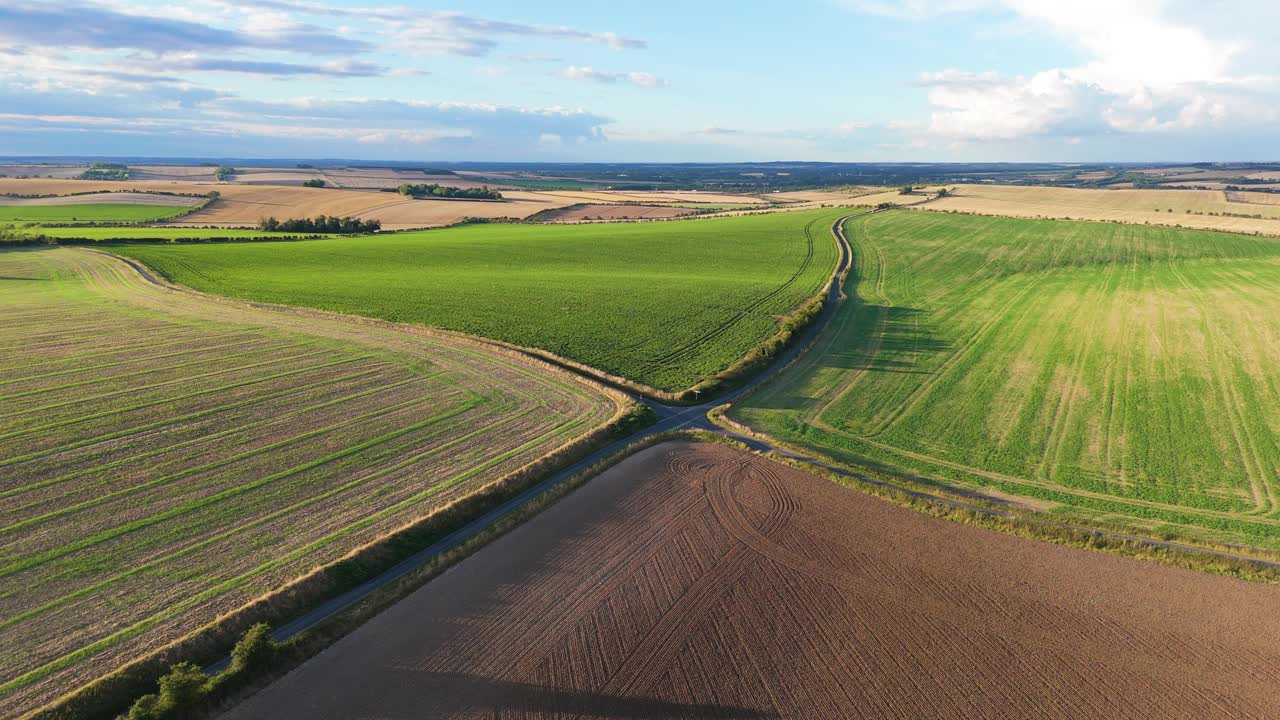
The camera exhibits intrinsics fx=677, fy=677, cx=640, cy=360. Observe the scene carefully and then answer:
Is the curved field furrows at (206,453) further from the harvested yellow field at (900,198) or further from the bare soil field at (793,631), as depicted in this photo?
the harvested yellow field at (900,198)

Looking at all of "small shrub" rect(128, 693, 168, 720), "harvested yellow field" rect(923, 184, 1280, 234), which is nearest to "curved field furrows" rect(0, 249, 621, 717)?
"small shrub" rect(128, 693, 168, 720)

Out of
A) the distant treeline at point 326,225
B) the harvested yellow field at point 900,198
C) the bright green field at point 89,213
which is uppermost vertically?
the harvested yellow field at point 900,198

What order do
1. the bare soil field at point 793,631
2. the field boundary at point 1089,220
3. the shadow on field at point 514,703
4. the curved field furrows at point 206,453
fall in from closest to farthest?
1. the shadow on field at point 514,703
2. the bare soil field at point 793,631
3. the curved field furrows at point 206,453
4. the field boundary at point 1089,220

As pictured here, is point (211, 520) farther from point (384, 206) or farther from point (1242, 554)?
point (384, 206)

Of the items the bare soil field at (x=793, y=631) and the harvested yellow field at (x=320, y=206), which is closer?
the bare soil field at (x=793, y=631)

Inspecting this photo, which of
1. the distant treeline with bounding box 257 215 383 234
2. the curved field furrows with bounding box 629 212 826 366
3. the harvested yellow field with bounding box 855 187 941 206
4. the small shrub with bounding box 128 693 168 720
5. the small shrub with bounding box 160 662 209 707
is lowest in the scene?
the small shrub with bounding box 128 693 168 720

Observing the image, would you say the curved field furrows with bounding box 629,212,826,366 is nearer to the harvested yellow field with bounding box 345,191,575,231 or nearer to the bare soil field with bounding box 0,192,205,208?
the harvested yellow field with bounding box 345,191,575,231

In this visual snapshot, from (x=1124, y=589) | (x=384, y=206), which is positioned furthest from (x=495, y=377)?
(x=384, y=206)

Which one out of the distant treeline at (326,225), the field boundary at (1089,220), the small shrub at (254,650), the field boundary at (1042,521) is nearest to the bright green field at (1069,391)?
the field boundary at (1042,521)
